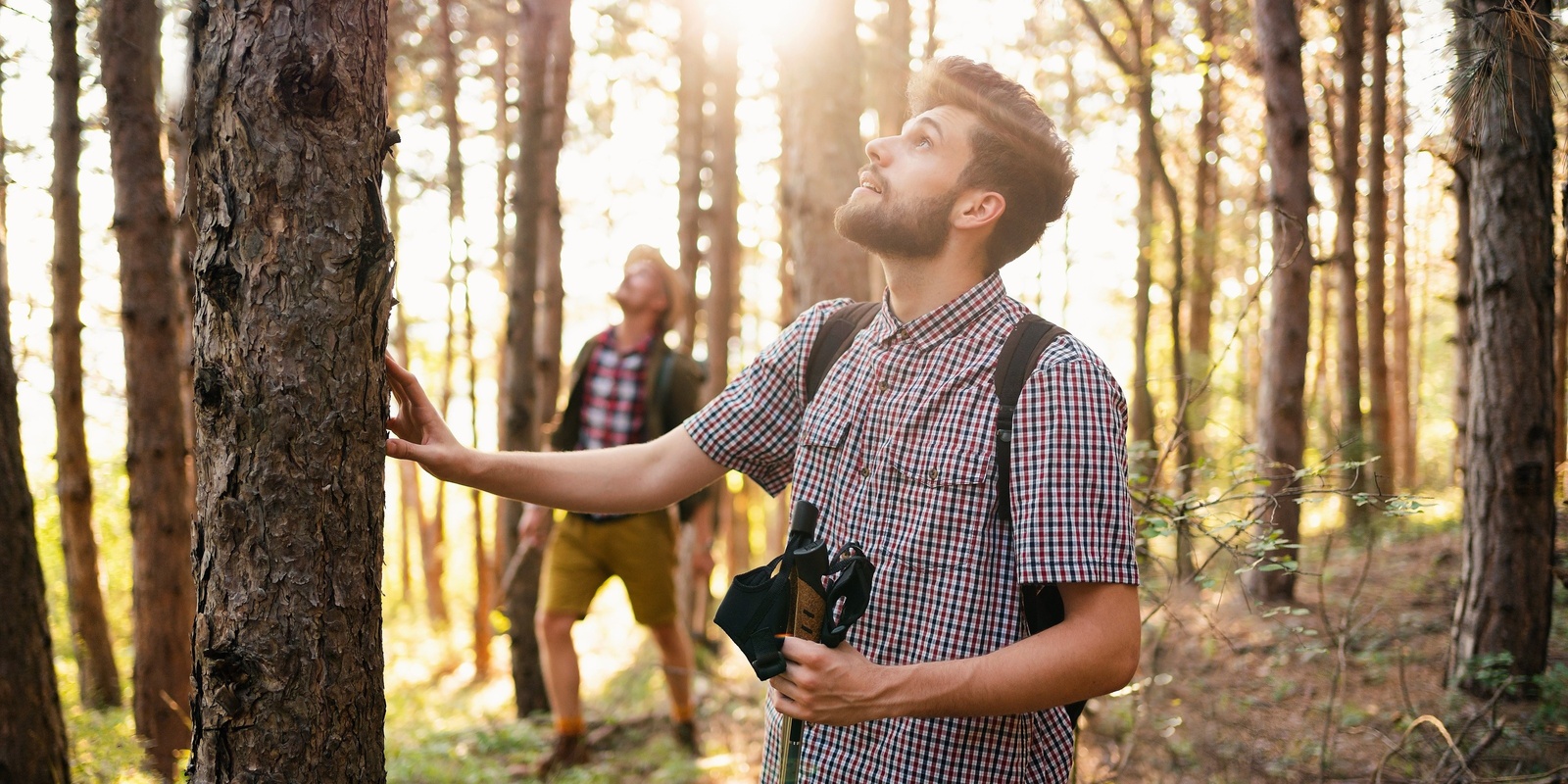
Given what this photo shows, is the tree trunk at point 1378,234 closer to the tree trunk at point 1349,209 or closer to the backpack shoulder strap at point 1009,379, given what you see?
the tree trunk at point 1349,209

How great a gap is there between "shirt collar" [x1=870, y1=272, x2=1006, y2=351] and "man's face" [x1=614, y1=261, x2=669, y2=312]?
11.1 ft

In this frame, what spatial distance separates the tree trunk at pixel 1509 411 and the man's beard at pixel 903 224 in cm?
400

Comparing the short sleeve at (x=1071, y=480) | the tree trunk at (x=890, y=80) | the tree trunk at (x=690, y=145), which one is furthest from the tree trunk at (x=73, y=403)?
the tree trunk at (x=890, y=80)

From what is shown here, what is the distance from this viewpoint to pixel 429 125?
12844mm

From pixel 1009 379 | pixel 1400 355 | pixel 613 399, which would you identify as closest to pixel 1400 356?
pixel 1400 355

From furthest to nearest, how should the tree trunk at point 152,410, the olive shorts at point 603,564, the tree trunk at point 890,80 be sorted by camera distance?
the tree trunk at point 890,80 → the olive shorts at point 603,564 → the tree trunk at point 152,410

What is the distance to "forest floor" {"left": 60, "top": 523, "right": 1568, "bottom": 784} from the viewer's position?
4352mm

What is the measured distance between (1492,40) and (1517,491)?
3.09 m

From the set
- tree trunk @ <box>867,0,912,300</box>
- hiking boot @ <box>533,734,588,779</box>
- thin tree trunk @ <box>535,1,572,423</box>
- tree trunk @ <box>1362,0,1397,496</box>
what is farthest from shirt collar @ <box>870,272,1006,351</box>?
tree trunk @ <box>1362,0,1397,496</box>

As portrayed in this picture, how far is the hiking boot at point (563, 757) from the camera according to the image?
17.2 feet

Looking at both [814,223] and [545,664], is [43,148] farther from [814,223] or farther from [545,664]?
[814,223]

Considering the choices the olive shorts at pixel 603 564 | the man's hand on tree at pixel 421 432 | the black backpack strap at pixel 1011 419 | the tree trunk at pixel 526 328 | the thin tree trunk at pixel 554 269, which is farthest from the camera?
the thin tree trunk at pixel 554 269

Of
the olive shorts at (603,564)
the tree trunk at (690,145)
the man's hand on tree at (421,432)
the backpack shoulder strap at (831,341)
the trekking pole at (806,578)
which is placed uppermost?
the tree trunk at (690,145)

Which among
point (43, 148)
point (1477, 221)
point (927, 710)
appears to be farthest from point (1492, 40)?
point (43, 148)
